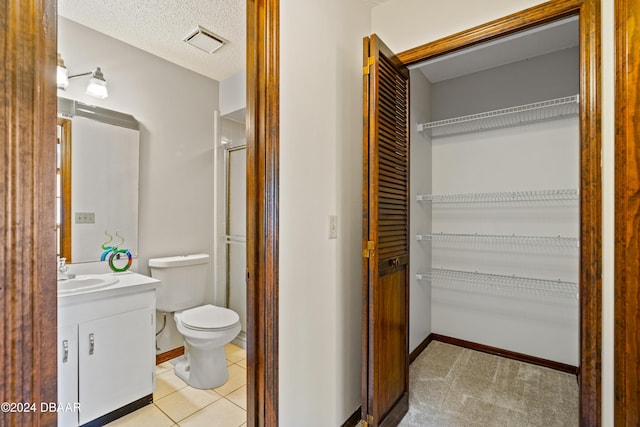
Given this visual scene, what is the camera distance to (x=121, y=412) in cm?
178

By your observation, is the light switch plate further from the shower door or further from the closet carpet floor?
the closet carpet floor

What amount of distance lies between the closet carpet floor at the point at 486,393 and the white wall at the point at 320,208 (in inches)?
22.7

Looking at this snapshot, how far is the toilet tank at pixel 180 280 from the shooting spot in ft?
7.82

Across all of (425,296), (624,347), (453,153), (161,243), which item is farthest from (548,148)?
(161,243)

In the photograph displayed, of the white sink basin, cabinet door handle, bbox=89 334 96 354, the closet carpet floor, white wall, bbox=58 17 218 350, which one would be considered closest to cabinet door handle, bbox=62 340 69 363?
cabinet door handle, bbox=89 334 96 354

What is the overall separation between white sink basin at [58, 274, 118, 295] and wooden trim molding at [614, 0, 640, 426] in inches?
97.7

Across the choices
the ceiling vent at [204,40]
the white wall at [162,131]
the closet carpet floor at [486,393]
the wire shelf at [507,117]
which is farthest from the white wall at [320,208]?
the white wall at [162,131]

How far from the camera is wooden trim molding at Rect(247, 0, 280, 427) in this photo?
1221 mm

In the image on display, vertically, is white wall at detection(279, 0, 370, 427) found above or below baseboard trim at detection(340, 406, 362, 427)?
above

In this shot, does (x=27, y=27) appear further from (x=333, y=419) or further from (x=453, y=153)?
(x=453, y=153)

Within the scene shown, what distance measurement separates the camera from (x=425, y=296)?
2.88 metres

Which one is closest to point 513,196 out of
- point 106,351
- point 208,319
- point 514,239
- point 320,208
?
point 514,239

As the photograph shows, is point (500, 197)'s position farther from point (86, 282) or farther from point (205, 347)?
point (86, 282)

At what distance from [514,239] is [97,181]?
327cm
